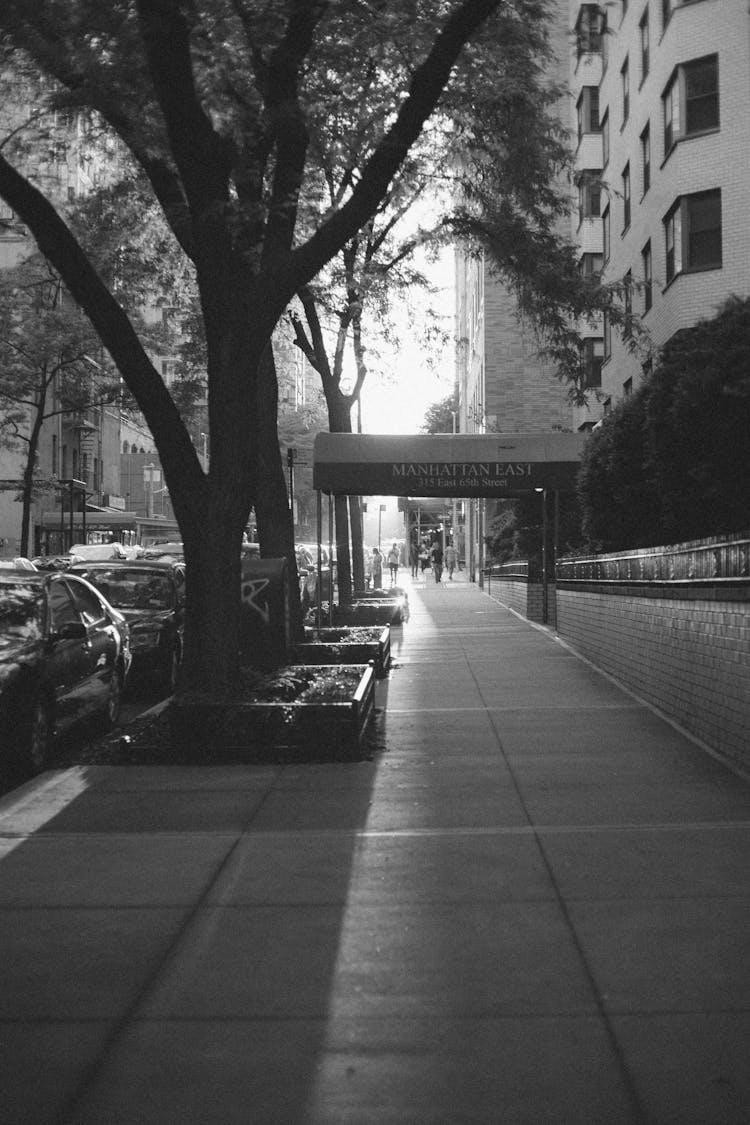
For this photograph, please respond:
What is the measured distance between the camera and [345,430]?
1101 inches

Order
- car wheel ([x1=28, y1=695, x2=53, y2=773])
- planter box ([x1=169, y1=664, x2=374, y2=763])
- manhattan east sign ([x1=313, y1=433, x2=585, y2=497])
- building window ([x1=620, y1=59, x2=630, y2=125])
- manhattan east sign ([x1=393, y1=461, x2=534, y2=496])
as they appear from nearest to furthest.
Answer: car wheel ([x1=28, y1=695, x2=53, y2=773])
planter box ([x1=169, y1=664, x2=374, y2=763])
manhattan east sign ([x1=313, y1=433, x2=585, y2=497])
manhattan east sign ([x1=393, y1=461, x2=534, y2=496])
building window ([x1=620, y1=59, x2=630, y2=125])

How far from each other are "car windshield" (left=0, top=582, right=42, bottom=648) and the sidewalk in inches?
50.8

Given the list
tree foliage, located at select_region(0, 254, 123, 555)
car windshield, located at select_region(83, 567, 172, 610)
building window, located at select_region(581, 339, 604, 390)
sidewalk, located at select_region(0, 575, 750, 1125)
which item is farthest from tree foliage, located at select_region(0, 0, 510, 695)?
building window, located at select_region(581, 339, 604, 390)

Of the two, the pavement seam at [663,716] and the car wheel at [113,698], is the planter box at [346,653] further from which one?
the car wheel at [113,698]

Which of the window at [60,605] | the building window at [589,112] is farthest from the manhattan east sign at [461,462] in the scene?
the building window at [589,112]

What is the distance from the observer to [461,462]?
1036 inches

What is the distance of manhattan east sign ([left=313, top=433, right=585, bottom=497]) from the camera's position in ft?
84.5

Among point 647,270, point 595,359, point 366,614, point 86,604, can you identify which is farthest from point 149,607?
point 595,359

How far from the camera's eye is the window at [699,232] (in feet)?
86.8

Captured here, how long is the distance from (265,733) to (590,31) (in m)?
5.58

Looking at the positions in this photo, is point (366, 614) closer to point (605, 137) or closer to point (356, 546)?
point (356, 546)

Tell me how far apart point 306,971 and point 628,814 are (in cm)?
330

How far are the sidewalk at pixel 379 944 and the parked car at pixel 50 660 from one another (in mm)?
583

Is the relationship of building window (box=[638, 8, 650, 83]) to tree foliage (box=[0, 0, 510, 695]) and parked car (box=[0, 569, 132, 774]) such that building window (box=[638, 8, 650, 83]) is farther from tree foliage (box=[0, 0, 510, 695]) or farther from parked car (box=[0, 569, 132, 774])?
parked car (box=[0, 569, 132, 774])
